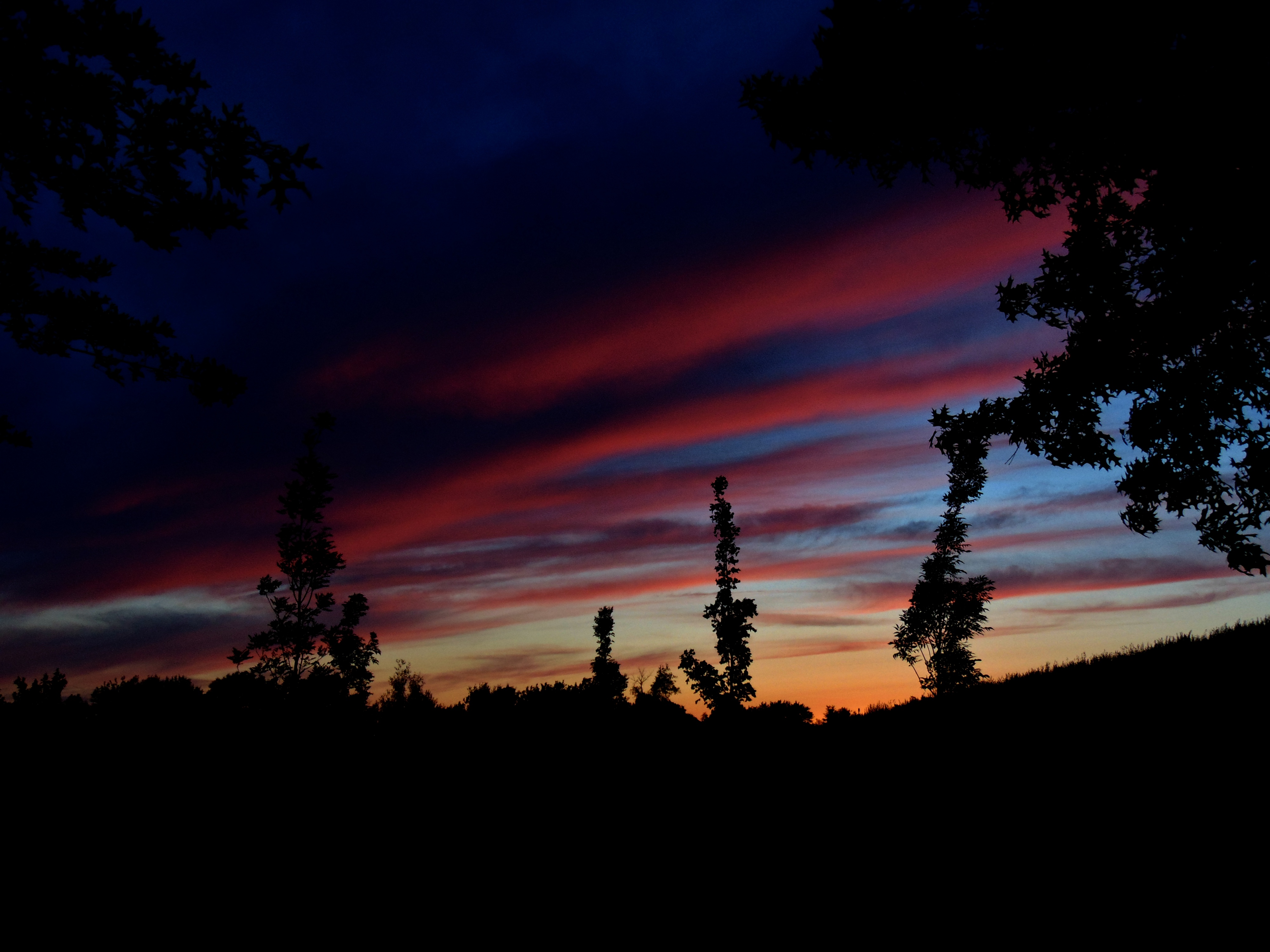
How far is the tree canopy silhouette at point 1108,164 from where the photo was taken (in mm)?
10062

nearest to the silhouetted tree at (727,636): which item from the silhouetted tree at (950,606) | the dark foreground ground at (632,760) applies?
the silhouetted tree at (950,606)

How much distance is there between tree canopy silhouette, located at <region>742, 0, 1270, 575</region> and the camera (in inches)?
396

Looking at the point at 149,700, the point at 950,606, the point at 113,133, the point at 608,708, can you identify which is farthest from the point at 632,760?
the point at 950,606

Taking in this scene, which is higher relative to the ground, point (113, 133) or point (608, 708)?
point (113, 133)

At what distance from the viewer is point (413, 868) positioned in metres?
4.41

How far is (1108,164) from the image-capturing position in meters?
11.6

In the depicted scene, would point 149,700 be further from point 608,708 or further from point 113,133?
point 113,133

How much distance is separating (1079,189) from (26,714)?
56.6ft

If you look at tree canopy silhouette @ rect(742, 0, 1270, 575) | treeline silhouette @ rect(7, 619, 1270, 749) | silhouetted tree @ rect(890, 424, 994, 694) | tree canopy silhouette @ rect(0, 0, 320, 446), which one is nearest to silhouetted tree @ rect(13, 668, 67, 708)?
treeline silhouette @ rect(7, 619, 1270, 749)

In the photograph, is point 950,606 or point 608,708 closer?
point 608,708

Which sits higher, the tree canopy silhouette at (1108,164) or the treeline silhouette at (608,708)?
the tree canopy silhouette at (1108,164)

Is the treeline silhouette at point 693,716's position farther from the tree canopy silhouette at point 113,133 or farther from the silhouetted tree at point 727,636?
the silhouetted tree at point 727,636

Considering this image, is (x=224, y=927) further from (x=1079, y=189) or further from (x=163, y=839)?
(x=1079, y=189)

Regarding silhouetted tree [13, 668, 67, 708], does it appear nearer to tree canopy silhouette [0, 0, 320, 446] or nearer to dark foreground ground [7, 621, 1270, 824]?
dark foreground ground [7, 621, 1270, 824]
